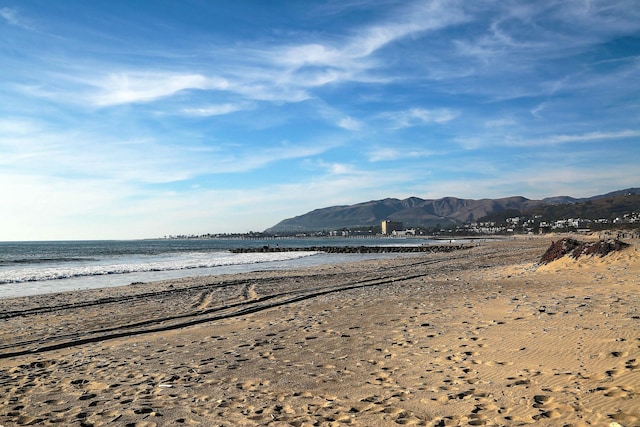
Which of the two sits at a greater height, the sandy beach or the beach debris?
the beach debris

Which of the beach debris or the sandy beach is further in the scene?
the beach debris

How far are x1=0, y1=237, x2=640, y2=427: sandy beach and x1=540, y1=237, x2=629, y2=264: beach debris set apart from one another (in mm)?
5443

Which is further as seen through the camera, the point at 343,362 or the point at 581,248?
the point at 581,248

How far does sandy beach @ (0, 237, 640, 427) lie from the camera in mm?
5027

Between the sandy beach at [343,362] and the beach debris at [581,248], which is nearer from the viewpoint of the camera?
the sandy beach at [343,362]

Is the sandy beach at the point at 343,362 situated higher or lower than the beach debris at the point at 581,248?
lower

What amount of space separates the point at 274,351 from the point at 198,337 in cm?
250

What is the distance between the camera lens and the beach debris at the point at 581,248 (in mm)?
18498

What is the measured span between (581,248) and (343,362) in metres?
17.0

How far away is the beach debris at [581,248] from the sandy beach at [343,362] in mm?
5443

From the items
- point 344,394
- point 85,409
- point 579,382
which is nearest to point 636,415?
point 579,382

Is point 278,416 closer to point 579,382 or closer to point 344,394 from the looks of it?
point 344,394

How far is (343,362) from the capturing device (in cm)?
709

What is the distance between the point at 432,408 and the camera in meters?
5.00
